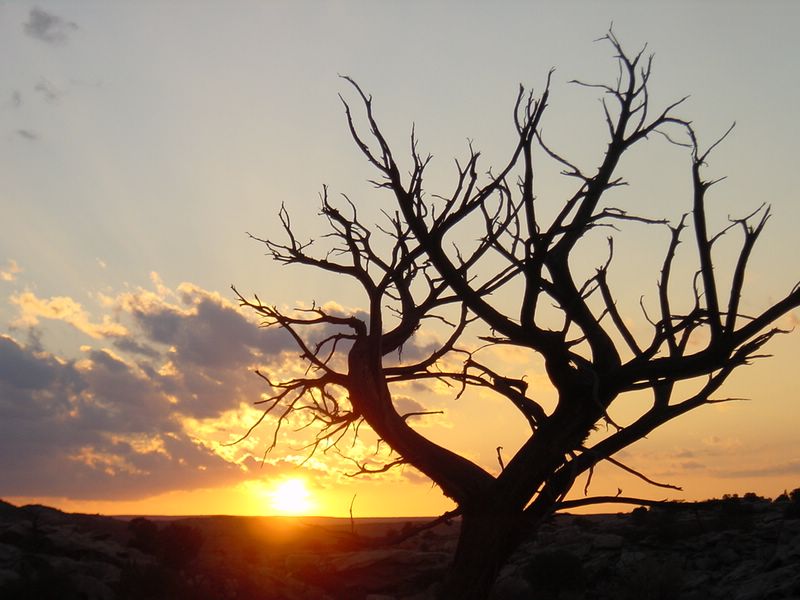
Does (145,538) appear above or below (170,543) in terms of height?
above

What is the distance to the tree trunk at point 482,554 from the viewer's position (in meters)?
6.55

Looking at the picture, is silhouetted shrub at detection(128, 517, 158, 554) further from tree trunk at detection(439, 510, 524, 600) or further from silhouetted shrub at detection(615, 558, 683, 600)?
tree trunk at detection(439, 510, 524, 600)

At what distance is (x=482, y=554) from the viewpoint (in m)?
6.61

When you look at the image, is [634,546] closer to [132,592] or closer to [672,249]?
[132,592]

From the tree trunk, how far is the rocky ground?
9.19m

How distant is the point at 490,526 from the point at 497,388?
4.29 feet

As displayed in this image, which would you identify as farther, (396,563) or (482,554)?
(396,563)

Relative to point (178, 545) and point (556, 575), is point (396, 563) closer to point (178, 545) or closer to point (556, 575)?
point (556, 575)

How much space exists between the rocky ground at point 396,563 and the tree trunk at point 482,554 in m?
9.19

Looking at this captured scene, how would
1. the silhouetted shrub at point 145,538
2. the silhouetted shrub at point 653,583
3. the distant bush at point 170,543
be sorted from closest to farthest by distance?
the silhouetted shrub at point 653,583 → the distant bush at point 170,543 → the silhouetted shrub at point 145,538

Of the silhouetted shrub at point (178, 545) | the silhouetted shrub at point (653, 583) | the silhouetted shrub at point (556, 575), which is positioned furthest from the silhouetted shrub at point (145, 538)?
the silhouetted shrub at point (653, 583)

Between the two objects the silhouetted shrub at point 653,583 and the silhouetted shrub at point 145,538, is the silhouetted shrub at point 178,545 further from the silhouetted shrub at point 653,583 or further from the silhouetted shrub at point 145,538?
the silhouetted shrub at point 653,583

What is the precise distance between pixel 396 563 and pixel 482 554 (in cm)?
2131

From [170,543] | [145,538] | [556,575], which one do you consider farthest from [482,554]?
[145,538]
